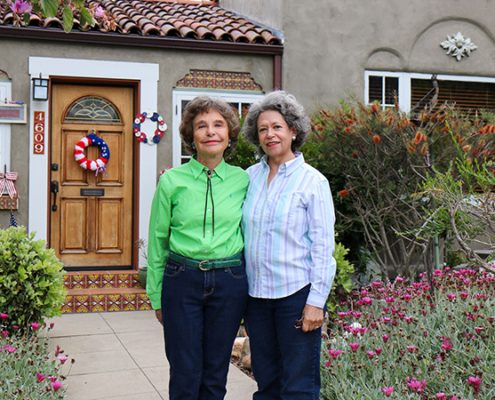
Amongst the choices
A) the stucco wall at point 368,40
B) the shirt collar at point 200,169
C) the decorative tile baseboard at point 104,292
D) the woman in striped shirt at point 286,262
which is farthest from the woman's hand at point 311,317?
the stucco wall at point 368,40

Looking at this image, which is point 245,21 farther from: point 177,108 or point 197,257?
point 197,257

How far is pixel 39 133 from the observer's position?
8195mm

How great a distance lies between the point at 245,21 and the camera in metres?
9.96

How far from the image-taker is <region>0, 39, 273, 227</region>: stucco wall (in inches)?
320

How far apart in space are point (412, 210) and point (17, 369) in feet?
15.8

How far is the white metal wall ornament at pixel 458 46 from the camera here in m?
9.70

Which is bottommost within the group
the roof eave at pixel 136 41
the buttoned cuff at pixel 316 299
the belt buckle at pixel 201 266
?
the buttoned cuff at pixel 316 299

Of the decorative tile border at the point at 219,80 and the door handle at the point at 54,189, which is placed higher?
the decorative tile border at the point at 219,80

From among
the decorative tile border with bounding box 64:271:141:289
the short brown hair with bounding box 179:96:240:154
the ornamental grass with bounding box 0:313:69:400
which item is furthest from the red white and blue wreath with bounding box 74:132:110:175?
the short brown hair with bounding box 179:96:240:154

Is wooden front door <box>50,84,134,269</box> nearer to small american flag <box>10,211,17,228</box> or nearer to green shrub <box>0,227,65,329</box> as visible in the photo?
small american flag <box>10,211,17,228</box>

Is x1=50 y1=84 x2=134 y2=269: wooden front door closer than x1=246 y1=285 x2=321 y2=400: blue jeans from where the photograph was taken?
No

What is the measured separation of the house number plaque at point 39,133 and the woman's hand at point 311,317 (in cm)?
587

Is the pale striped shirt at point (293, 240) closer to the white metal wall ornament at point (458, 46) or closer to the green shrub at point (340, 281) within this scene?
the green shrub at point (340, 281)

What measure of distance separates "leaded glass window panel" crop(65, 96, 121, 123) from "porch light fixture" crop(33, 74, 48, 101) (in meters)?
0.50
